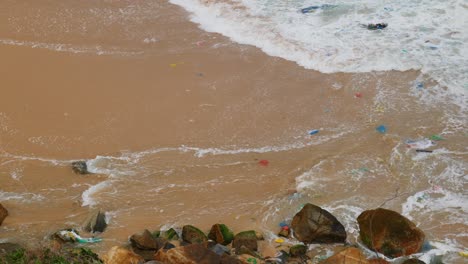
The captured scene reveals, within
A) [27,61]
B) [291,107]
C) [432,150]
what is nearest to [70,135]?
[27,61]

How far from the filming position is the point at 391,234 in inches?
248

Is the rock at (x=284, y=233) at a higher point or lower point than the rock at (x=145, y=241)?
lower

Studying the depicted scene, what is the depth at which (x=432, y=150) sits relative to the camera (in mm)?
8289

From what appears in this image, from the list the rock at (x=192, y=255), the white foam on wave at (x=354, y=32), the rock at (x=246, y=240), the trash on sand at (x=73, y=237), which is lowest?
the rock at (x=246, y=240)

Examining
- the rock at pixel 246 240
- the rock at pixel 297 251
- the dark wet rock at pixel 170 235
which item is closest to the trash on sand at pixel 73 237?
the dark wet rock at pixel 170 235

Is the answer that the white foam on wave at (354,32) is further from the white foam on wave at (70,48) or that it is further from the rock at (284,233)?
the rock at (284,233)

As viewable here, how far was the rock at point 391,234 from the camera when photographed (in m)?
6.24

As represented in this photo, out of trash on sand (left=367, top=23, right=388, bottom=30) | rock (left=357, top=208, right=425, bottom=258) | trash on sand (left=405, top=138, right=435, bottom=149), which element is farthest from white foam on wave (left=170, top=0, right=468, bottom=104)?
rock (left=357, top=208, right=425, bottom=258)

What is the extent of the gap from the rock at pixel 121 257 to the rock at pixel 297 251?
69.7 inches

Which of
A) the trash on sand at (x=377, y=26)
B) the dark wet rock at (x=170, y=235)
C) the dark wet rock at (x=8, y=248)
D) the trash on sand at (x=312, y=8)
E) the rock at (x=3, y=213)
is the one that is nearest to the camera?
the dark wet rock at (x=8, y=248)

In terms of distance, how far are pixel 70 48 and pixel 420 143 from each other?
296 inches

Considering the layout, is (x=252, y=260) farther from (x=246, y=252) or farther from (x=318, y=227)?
(x=318, y=227)

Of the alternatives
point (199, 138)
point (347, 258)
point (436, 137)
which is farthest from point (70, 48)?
point (347, 258)

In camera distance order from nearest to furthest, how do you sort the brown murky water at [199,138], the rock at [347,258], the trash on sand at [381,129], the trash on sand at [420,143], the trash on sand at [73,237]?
the rock at [347,258]
the trash on sand at [73,237]
the brown murky water at [199,138]
the trash on sand at [420,143]
the trash on sand at [381,129]
